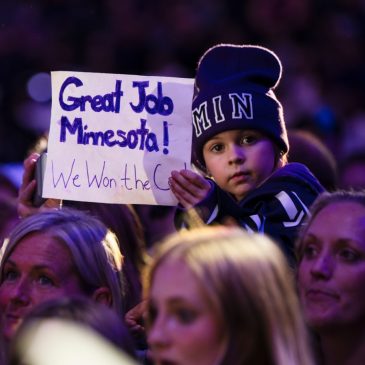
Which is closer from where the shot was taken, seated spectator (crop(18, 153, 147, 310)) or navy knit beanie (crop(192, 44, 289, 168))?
navy knit beanie (crop(192, 44, 289, 168))

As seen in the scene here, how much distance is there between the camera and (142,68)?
11195 mm

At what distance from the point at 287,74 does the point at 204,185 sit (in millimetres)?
6198

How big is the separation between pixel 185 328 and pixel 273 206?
1.37 m

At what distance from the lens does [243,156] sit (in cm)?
476

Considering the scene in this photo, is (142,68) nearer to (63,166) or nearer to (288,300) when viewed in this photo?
(63,166)

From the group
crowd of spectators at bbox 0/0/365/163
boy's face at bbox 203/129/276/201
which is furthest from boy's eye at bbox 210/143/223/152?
crowd of spectators at bbox 0/0/365/163

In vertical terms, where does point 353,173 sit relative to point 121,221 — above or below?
above

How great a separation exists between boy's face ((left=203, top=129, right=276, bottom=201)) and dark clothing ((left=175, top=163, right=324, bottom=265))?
0.08 m

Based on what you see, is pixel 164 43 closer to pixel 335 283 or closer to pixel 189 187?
pixel 189 187

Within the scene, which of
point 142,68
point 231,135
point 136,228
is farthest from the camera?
point 142,68

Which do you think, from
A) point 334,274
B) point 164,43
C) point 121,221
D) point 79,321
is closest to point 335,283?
point 334,274

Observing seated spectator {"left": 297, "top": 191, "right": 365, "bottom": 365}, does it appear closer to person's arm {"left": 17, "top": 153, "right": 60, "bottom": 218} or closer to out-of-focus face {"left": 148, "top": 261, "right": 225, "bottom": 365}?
out-of-focus face {"left": 148, "top": 261, "right": 225, "bottom": 365}

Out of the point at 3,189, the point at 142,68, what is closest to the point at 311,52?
the point at 142,68

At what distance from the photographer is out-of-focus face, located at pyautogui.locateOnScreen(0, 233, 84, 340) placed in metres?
4.36
